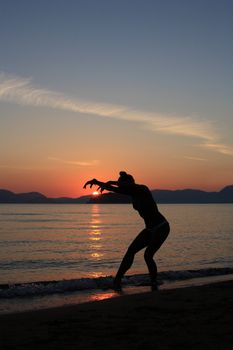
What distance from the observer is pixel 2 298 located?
9594 mm

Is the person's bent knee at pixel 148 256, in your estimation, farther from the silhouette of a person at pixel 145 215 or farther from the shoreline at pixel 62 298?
the shoreline at pixel 62 298

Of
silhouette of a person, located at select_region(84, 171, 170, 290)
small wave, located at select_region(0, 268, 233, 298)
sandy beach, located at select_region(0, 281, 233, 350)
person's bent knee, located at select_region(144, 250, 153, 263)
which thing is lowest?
small wave, located at select_region(0, 268, 233, 298)

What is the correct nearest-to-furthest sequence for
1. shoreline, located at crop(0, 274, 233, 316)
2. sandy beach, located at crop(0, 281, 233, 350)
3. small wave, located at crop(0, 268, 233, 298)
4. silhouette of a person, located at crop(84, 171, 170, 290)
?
sandy beach, located at crop(0, 281, 233, 350)
shoreline, located at crop(0, 274, 233, 316)
silhouette of a person, located at crop(84, 171, 170, 290)
small wave, located at crop(0, 268, 233, 298)

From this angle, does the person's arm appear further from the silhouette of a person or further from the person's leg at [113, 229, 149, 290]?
the person's leg at [113, 229, 149, 290]

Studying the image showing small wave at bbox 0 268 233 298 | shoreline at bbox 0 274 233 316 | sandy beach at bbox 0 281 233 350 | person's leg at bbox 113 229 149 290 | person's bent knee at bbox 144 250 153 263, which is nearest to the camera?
sandy beach at bbox 0 281 233 350

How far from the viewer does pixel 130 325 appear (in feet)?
19.3

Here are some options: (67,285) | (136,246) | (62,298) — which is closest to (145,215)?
(136,246)

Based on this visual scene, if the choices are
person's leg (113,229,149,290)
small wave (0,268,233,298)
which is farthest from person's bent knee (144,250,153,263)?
small wave (0,268,233,298)

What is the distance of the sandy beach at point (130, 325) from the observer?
498 cm

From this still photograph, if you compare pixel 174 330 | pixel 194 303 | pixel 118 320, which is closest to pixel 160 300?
pixel 194 303

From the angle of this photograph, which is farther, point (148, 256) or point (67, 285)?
point (67, 285)

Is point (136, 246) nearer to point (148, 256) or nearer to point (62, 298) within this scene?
point (148, 256)

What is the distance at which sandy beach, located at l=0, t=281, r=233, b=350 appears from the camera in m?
4.98

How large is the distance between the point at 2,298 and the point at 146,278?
427 cm
